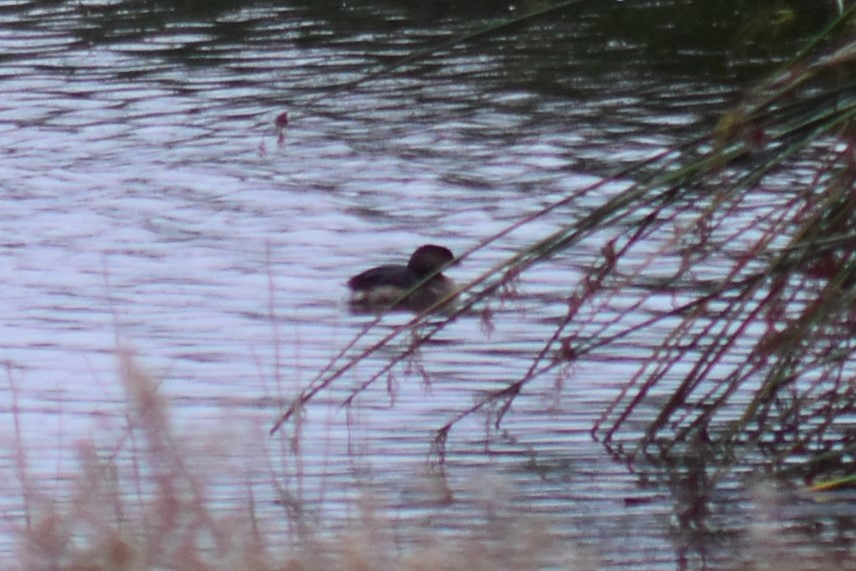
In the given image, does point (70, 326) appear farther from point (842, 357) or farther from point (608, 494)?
point (842, 357)

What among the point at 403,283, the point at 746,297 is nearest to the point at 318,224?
the point at 403,283

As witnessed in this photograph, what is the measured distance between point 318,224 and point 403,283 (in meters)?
1.79

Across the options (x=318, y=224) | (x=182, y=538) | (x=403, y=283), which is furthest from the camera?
(x=318, y=224)

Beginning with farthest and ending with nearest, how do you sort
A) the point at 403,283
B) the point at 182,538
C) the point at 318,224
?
the point at 318,224
the point at 403,283
the point at 182,538

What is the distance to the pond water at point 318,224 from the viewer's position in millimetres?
6227

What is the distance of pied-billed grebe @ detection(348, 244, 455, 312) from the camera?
863 centimetres

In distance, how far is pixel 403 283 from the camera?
875 cm

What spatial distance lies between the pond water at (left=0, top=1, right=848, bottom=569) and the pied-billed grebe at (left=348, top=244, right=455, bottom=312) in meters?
0.11

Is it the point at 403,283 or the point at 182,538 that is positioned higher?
the point at 182,538

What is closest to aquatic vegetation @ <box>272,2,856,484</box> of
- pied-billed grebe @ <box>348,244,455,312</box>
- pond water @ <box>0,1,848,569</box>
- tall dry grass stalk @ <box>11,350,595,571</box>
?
pond water @ <box>0,1,848,569</box>

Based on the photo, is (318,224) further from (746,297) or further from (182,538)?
(182,538)

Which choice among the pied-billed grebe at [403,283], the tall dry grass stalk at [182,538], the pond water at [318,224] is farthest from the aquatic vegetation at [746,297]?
the tall dry grass stalk at [182,538]

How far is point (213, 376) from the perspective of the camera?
7.63 m

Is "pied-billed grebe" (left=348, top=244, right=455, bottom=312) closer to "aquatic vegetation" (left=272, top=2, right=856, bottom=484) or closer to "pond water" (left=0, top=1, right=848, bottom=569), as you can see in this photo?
"pond water" (left=0, top=1, right=848, bottom=569)
